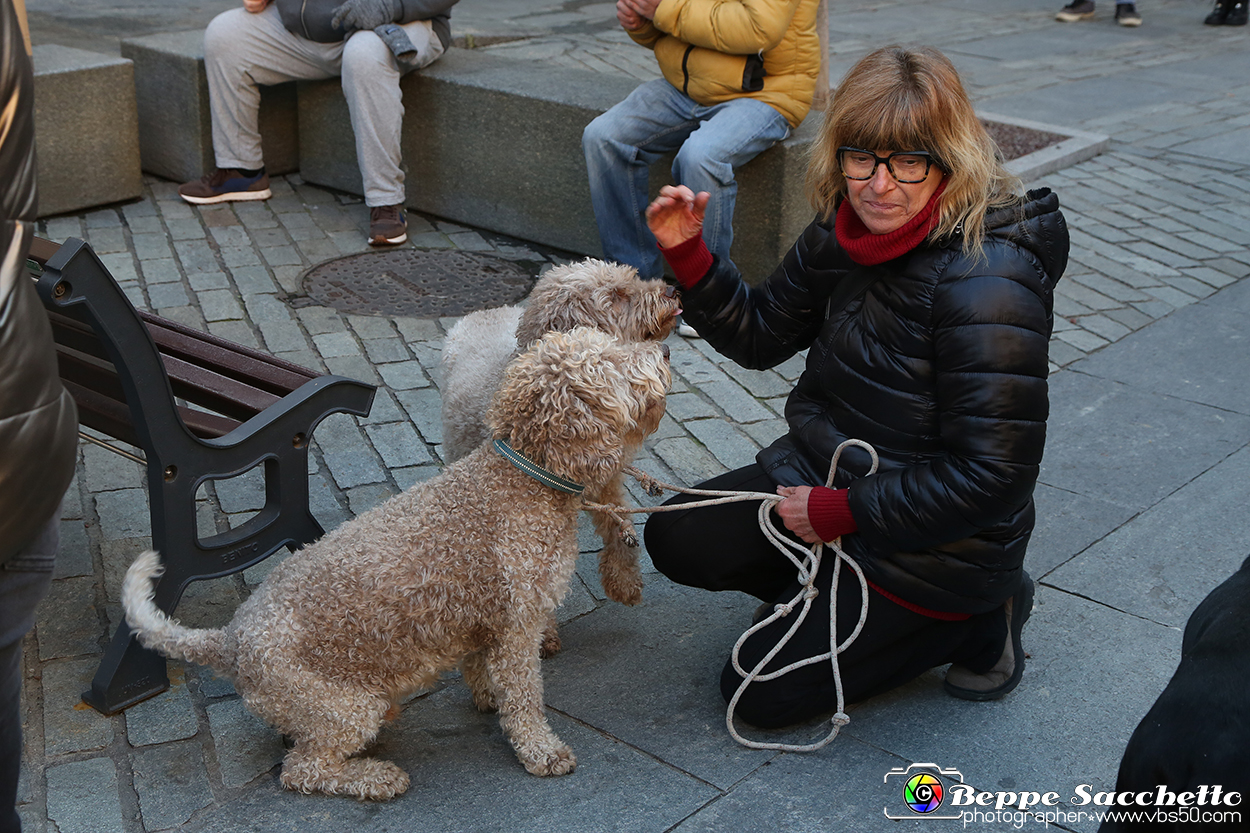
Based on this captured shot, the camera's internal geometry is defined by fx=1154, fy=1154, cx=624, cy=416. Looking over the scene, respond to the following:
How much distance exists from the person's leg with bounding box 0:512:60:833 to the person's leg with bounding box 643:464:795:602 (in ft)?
6.11

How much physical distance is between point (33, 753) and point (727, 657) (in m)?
1.85

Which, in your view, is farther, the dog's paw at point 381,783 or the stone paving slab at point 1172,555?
the stone paving slab at point 1172,555

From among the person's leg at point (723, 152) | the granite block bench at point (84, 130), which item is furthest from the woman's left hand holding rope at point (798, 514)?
the granite block bench at point (84, 130)

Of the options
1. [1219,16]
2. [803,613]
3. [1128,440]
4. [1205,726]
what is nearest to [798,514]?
[803,613]

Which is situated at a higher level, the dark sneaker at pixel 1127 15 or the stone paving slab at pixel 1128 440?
the dark sneaker at pixel 1127 15

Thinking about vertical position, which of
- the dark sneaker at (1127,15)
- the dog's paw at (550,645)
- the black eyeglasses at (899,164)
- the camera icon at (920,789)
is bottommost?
the camera icon at (920,789)

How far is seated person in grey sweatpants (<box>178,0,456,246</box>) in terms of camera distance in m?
6.33

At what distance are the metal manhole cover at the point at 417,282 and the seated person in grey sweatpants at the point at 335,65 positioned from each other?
0.96ft

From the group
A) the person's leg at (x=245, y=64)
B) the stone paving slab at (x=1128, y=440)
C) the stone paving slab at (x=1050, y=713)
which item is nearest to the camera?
the stone paving slab at (x=1050, y=713)

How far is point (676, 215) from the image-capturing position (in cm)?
324

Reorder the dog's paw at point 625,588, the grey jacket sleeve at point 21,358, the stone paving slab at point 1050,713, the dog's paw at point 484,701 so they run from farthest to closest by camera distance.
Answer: the dog's paw at point 625,588 < the dog's paw at point 484,701 < the stone paving slab at point 1050,713 < the grey jacket sleeve at point 21,358

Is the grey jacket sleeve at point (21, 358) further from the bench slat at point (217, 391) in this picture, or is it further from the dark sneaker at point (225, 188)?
the dark sneaker at point (225, 188)

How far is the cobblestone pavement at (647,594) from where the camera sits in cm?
280

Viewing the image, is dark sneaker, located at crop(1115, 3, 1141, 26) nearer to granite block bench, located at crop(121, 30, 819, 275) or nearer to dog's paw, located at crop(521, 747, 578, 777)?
granite block bench, located at crop(121, 30, 819, 275)
